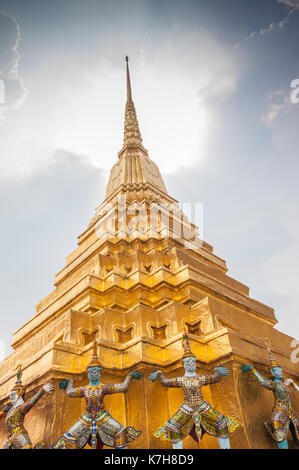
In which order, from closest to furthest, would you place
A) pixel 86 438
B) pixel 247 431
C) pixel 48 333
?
pixel 86 438 < pixel 247 431 < pixel 48 333

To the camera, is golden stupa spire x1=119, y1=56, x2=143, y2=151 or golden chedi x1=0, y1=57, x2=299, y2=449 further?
golden stupa spire x1=119, y1=56, x2=143, y2=151

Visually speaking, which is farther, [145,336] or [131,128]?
[131,128]

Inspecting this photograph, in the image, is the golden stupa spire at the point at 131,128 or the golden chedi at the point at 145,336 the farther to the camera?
the golden stupa spire at the point at 131,128

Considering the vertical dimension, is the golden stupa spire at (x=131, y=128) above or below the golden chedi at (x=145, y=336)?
above

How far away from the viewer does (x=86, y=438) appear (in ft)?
19.6

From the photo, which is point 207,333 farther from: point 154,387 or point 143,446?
point 143,446

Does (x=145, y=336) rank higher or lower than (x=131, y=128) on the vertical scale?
lower

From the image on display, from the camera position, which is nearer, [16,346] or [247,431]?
[247,431]

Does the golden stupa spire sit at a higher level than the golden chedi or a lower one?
higher

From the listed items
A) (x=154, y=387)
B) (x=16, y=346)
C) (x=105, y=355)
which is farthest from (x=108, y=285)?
(x=16, y=346)

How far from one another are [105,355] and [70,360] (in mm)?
768
